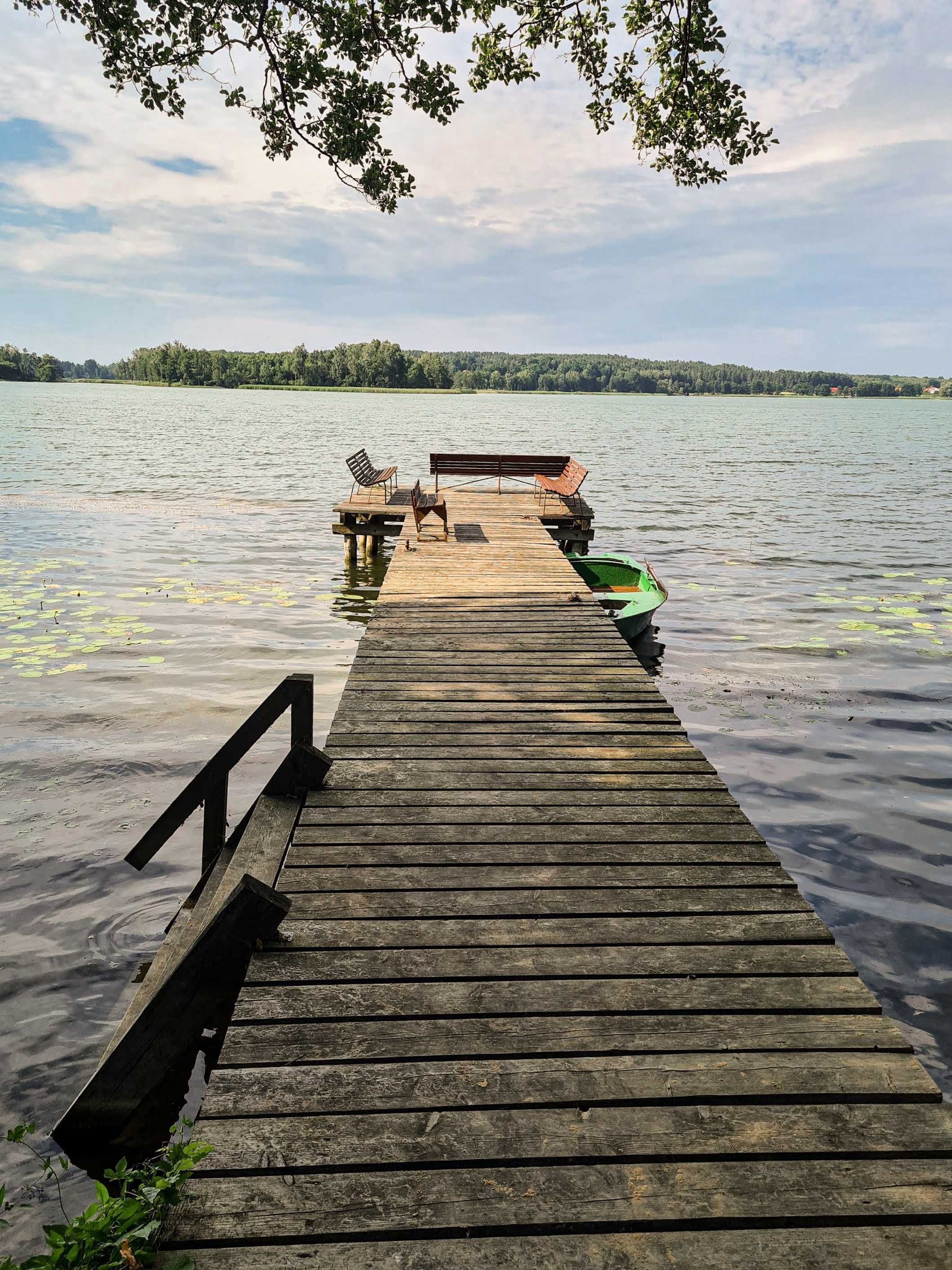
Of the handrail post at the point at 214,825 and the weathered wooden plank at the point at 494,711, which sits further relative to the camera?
the weathered wooden plank at the point at 494,711

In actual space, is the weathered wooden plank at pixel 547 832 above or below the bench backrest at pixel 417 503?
below

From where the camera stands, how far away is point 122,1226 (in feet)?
6.26

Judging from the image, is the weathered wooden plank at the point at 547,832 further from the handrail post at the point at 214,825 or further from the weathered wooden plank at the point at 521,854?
the handrail post at the point at 214,825

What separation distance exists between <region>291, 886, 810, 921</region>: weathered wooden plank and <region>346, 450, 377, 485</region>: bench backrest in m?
12.5

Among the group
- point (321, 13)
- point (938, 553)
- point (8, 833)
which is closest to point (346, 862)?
point (8, 833)

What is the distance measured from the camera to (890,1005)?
4508 millimetres

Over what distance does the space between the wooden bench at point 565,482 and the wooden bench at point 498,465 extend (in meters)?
0.10

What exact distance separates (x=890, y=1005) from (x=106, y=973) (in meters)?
4.53

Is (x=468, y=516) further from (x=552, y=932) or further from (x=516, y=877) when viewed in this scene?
(x=552, y=932)

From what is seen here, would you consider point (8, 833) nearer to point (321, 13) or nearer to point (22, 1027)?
point (22, 1027)

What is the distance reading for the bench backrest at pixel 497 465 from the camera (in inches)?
629

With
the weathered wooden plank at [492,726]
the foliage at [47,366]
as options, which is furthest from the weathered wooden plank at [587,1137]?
the foliage at [47,366]

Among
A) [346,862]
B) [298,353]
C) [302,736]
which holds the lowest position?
[346,862]

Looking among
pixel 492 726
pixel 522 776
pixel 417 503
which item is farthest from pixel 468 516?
pixel 522 776
